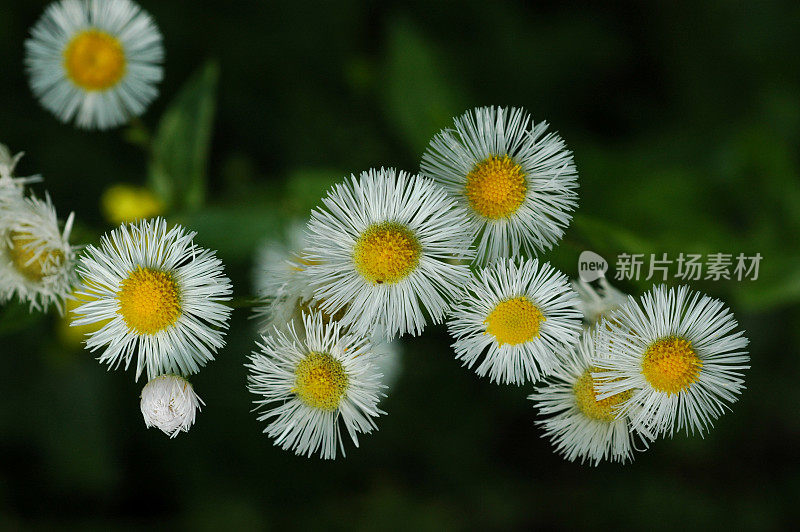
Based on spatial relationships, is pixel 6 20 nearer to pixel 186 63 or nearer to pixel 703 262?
pixel 186 63

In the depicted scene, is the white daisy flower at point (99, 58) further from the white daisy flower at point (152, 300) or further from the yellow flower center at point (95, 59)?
the white daisy flower at point (152, 300)

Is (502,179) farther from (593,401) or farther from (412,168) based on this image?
(412,168)

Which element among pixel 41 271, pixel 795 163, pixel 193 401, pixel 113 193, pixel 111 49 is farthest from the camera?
pixel 795 163

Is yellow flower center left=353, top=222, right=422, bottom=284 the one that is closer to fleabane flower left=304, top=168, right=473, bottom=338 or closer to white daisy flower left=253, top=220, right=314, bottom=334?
fleabane flower left=304, top=168, right=473, bottom=338

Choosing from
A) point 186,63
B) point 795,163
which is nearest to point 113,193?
point 186,63

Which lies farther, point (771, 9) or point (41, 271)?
point (771, 9)

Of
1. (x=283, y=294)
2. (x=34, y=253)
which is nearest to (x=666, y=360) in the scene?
(x=283, y=294)

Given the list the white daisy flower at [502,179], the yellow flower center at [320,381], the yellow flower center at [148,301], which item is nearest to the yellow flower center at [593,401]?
the white daisy flower at [502,179]
